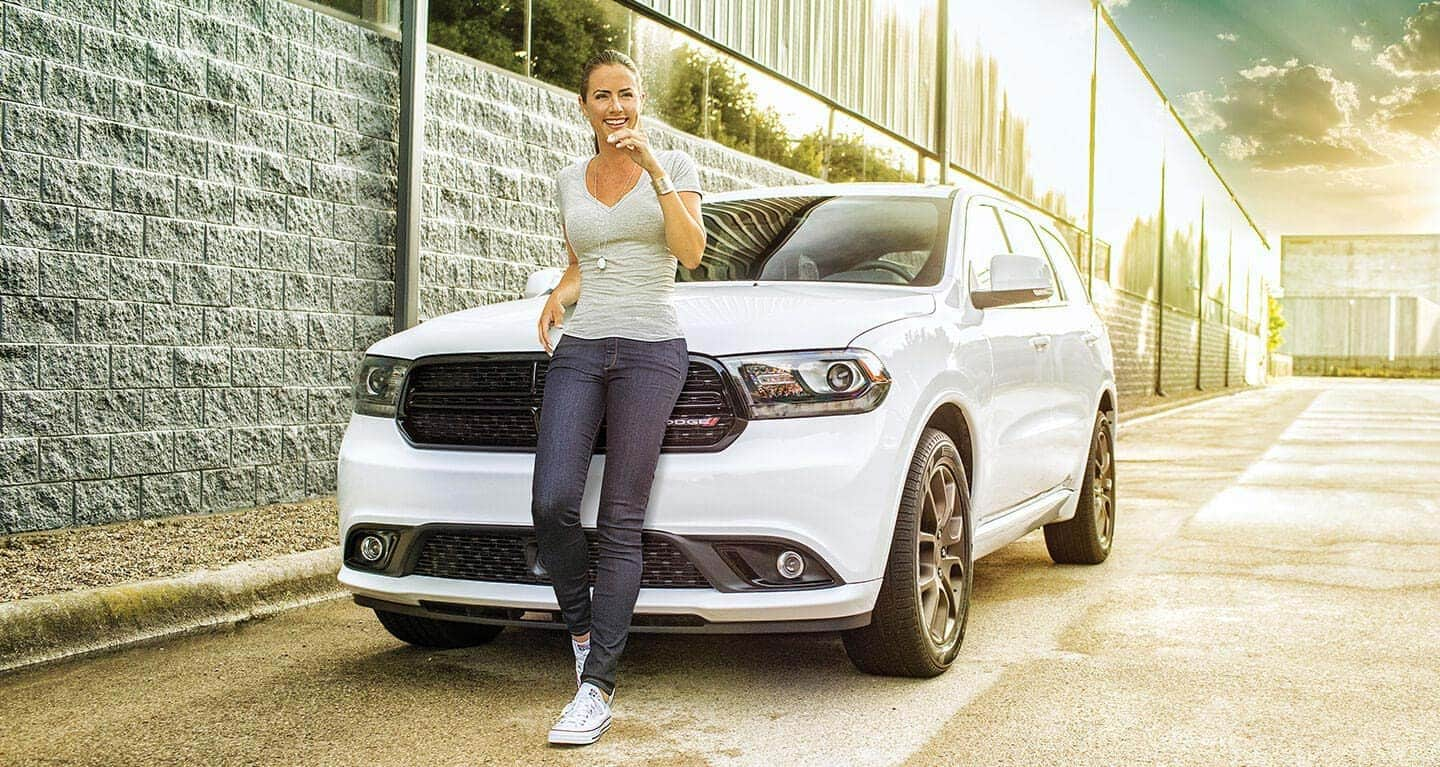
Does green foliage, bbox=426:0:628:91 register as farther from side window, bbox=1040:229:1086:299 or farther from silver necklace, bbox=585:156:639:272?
silver necklace, bbox=585:156:639:272

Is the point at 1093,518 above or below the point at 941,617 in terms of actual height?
above

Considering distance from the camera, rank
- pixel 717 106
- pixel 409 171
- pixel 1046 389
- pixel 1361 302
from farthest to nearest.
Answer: pixel 1361 302 < pixel 717 106 < pixel 409 171 < pixel 1046 389

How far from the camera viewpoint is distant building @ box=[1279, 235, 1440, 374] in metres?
92.4

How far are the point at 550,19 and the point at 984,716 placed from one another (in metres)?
7.39

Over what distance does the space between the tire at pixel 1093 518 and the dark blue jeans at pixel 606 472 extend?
3432 mm

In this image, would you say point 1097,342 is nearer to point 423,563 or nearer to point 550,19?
point 423,563

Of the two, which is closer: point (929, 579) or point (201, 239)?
point (929, 579)

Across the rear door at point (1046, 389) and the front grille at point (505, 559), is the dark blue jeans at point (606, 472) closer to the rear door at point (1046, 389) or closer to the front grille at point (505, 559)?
the front grille at point (505, 559)

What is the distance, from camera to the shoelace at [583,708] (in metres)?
3.72

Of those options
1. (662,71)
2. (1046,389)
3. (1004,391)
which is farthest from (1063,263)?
(662,71)

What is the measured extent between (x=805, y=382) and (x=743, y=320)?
31 cm

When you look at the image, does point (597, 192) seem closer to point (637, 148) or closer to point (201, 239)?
point (637, 148)

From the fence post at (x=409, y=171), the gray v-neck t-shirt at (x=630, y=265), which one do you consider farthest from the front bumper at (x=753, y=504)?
the fence post at (x=409, y=171)

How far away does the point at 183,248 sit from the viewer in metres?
7.02
